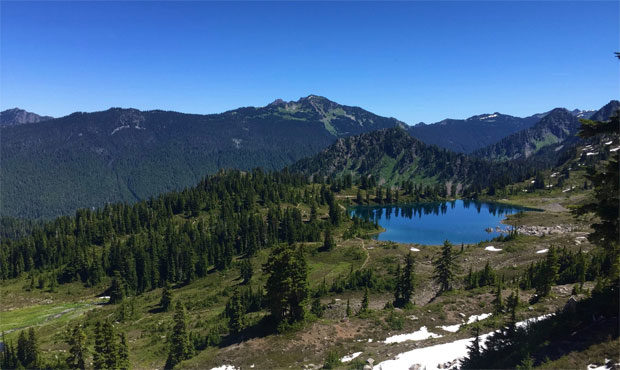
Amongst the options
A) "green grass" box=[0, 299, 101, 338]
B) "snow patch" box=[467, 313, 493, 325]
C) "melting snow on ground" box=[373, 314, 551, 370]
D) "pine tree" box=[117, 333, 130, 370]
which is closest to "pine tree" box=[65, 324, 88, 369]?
"pine tree" box=[117, 333, 130, 370]

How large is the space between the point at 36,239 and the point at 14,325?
281 ft

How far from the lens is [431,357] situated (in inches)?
1262

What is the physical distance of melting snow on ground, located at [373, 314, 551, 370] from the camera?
1209 inches

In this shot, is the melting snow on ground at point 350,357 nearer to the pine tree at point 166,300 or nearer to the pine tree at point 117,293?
the pine tree at point 166,300

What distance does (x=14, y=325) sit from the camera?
83938mm

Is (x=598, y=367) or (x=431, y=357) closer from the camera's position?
(x=598, y=367)

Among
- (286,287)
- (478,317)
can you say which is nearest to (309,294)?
(286,287)

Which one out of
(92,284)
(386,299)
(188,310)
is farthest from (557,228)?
(92,284)

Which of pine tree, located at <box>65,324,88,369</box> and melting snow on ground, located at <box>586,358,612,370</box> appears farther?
pine tree, located at <box>65,324,88,369</box>

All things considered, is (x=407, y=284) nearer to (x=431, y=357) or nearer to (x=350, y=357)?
(x=350, y=357)

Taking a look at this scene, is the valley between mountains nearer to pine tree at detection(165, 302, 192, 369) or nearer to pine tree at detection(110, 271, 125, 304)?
pine tree at detection(165, 302, 192, 369)

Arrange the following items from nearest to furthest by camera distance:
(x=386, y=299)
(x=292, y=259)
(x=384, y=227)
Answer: (x=292, y=259), (x=386, y=299), (x=384, y=227)

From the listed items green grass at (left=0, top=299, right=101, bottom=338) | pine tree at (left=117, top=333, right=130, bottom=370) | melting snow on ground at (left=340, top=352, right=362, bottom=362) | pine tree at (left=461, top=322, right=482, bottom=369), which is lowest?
green grass at (left=0, top=299, right=101, bottom=338)

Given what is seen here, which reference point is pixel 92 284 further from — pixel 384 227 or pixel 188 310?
pixel 384 227
